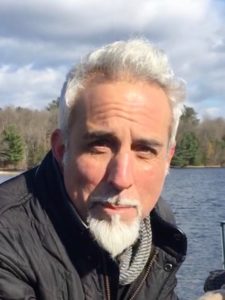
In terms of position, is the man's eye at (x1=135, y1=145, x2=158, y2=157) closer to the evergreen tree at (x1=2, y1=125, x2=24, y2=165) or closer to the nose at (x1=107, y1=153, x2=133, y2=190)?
the nose at (x1=107, y1=153, x2=133, y2=190)

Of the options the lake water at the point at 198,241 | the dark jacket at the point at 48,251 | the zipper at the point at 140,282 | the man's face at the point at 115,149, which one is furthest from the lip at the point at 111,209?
the lake water at the point at 198,241

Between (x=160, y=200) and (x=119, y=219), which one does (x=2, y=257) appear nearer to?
(x=119, y=219)

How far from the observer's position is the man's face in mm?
2602

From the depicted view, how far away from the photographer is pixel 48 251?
2639 millimetres

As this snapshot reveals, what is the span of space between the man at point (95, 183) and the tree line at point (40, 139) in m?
60.6

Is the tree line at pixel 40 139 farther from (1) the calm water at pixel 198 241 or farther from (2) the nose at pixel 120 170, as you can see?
(2) the nose at pixel 120 170

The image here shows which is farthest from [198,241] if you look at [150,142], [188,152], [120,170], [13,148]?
[188,152]

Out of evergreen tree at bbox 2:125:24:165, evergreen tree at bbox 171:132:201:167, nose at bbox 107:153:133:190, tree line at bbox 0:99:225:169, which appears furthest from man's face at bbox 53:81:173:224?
evergreen tree at bbox 2:125:24:165

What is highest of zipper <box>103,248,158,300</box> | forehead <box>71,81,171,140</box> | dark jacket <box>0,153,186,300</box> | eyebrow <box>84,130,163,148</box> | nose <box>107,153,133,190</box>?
forehead <box>71,81,171,140</box>

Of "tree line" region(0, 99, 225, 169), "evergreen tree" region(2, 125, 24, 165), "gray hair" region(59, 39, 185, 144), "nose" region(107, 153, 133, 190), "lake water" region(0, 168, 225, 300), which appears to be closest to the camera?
"nose" region(107, 153, 133, 190)

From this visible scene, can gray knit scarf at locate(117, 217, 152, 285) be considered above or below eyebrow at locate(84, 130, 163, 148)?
below

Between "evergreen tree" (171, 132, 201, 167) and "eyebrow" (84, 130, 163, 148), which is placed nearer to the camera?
"eyebrow" (84, 130, 163, 148)

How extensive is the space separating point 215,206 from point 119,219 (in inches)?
975

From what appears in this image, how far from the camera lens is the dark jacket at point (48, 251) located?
257 centimetres
